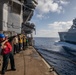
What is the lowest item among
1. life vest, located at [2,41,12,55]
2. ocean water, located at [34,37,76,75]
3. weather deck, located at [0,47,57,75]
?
ocean water, located at [34,37,76,75]

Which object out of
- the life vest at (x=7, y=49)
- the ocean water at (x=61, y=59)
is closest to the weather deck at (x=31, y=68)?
the ocean water at (x=61, y=59)

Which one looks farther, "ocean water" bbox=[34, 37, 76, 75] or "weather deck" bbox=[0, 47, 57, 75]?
"ocean water" bbox=[34, 37, 76, 75]

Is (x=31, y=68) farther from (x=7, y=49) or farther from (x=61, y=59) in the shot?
(x=61, y=59)

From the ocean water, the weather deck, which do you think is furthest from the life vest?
the ocean water

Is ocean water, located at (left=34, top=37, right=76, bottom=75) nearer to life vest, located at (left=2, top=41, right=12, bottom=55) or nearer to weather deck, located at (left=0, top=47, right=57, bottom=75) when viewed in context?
weather deck, located at (left=0, top=47, right=57, bottom=75)

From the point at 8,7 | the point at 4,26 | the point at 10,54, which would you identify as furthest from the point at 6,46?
the point at 8,7

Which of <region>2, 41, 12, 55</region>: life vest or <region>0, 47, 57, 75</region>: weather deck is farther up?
<region>2, 41, 12, 55</region>: life vest

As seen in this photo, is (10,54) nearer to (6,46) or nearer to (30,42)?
(6,46)

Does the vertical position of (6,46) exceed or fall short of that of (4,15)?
it falls short

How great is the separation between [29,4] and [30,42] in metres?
7.19

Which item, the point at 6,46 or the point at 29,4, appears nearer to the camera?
the point at 6,46

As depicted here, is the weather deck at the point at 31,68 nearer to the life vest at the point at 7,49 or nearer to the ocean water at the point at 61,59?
the ocean water at the point at 61,59

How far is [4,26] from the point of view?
20734mm

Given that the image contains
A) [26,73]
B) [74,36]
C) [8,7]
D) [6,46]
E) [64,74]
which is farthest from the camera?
[74,36]
